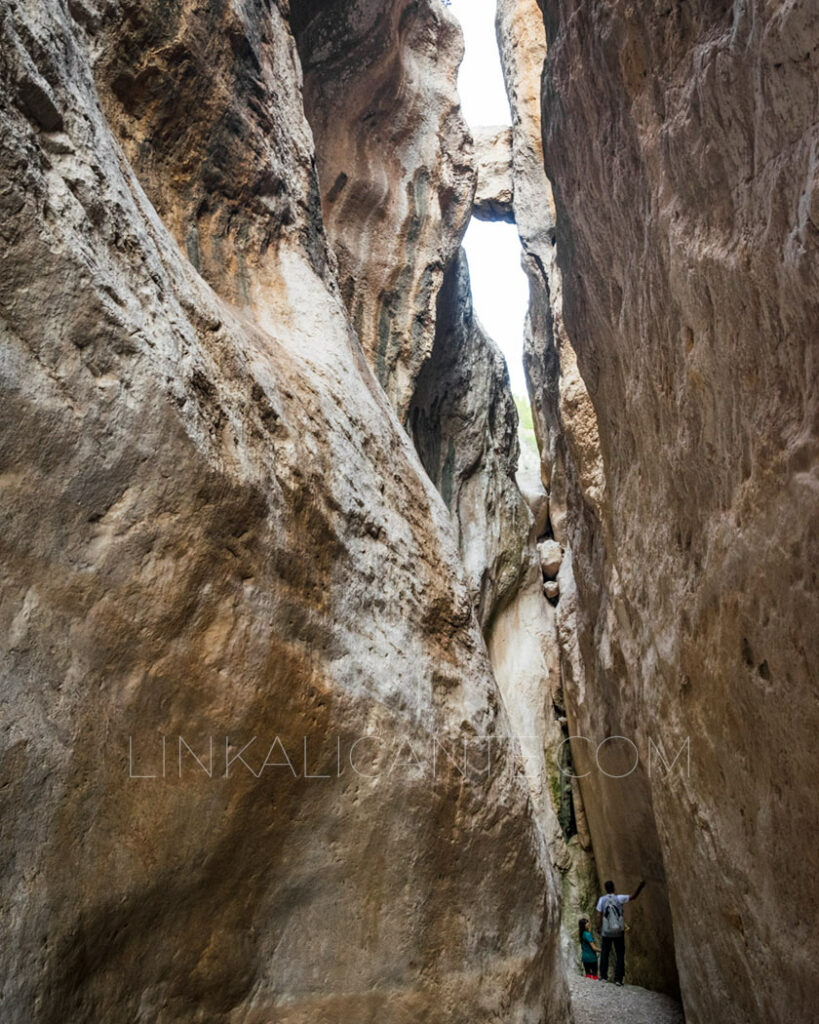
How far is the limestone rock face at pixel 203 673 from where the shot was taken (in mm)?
2848

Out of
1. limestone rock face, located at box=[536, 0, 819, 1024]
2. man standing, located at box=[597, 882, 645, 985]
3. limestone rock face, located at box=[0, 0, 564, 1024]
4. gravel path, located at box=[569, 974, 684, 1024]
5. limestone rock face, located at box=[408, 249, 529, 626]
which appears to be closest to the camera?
limestone rock face, located at box=[0, 0, 564, 1024]

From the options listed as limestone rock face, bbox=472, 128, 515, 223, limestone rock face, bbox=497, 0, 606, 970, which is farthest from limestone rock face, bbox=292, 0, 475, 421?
limestone rock face, bbox=472, 128, 515, 223

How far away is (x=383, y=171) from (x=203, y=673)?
8.03m

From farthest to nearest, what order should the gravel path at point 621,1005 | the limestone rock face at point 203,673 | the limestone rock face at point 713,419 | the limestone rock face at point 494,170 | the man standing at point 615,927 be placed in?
the limestone rock face at point 494,170 → the man standing at point 615,927 → the gravel path at point 621,1005 → the limestone rock face at point 713,419 → the limestone rock face at point 203,673

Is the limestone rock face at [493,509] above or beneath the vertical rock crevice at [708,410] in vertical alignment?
above

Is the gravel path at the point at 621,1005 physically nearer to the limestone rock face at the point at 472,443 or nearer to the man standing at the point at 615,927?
the man standing at the point at 615,927

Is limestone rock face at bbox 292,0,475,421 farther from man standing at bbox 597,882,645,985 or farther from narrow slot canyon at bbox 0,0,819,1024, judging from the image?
man standing at bbox 597,882,645,985

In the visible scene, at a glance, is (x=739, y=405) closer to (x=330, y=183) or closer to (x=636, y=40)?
(x=636, y=40)

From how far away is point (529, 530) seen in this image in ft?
47.0

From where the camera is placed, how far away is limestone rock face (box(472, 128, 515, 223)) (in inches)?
611

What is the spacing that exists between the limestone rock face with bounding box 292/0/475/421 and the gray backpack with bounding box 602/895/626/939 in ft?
17.5

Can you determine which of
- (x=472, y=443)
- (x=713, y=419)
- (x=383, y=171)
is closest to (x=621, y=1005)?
(x=713, y=419)

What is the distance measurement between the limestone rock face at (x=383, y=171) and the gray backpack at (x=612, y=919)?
211 inches

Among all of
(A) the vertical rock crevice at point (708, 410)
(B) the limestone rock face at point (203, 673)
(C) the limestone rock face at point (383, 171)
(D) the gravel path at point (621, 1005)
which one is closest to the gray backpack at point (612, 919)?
(D) the gravel path at point (621, 1005)
